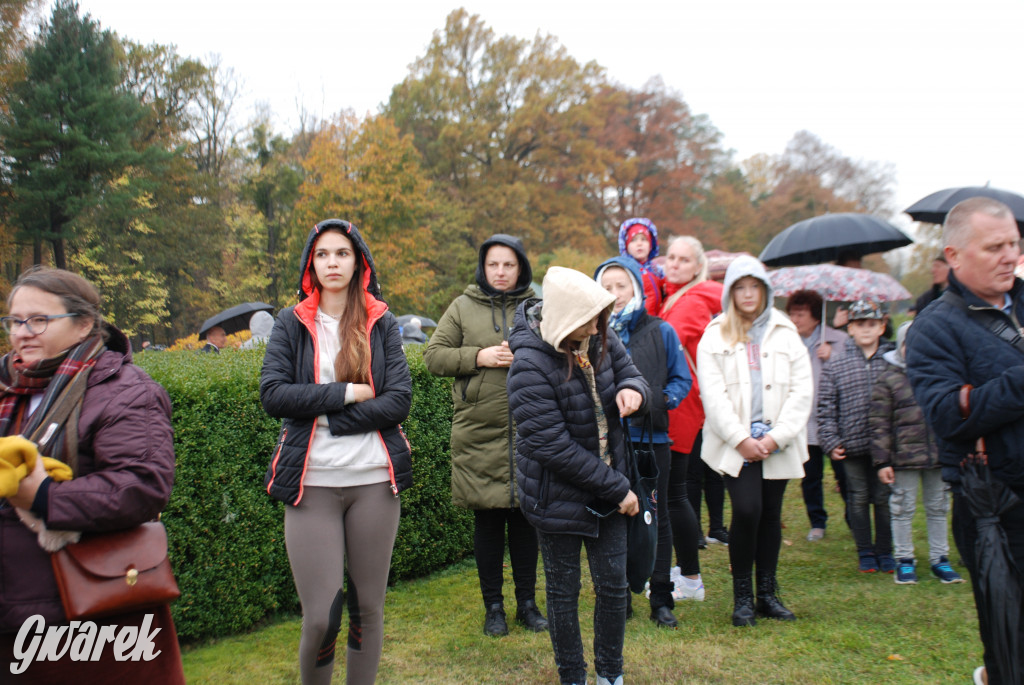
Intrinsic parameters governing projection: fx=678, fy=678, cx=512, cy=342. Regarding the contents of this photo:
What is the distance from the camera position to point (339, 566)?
2.92 metres

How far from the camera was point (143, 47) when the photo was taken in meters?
29.2

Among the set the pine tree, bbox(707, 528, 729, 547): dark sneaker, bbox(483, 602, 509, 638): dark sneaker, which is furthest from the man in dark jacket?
the pine tree

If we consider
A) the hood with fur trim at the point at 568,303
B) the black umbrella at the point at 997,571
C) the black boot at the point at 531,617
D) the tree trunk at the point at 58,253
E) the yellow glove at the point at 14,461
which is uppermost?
the tree trunk at the point at 58,253

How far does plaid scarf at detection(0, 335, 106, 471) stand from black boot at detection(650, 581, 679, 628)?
11.0 ft

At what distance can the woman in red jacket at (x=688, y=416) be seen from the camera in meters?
4.52

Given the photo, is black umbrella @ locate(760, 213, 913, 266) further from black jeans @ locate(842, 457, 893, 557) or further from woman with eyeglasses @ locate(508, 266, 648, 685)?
woman with eyeglasses @ locate(508, 266, 648, 685)

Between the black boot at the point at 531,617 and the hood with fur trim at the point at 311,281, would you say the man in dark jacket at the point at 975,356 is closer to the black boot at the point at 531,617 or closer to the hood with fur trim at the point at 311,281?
the black boot at the point at 531,617

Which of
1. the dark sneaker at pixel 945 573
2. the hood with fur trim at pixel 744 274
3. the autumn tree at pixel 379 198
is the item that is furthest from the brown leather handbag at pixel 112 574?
the autumn tree at pixel 379 198

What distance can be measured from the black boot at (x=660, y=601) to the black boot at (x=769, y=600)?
0.56m

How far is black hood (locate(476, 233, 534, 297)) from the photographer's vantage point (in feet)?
13.7

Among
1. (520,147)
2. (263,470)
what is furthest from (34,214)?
(520,147)

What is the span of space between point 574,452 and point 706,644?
1745 millimetres

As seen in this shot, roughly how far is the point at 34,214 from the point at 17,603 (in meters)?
17.5

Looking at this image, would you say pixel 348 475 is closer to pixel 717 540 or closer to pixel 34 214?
pixel 717 540
